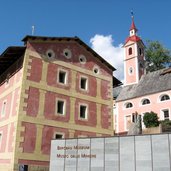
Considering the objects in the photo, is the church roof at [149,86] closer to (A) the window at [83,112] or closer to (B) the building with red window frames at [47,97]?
(B) the building with red window frames at [47,97]

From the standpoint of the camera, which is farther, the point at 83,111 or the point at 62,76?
the point at 83,111

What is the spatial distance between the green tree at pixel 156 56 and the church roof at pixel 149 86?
8306mm

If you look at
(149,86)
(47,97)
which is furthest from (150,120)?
(47,97)

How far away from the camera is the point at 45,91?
75.6 feet

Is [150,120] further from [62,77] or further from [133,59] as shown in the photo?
[133,59]

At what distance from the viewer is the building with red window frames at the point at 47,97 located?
20953mm

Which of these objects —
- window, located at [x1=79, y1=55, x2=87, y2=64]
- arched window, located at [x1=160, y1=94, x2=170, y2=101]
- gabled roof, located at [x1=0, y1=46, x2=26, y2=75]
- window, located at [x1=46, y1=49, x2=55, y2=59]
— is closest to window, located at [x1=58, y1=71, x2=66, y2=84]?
window, located at [x1=46, y1=49, x2=55, y2=59]

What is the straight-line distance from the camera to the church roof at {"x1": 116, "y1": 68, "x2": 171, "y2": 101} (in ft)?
132

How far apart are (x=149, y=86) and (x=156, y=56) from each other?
1355cm

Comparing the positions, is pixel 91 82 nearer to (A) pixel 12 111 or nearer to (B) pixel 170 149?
(A) pixel 12 111

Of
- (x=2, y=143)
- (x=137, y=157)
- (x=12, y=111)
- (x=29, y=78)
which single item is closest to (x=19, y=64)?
(x=29, y=78)

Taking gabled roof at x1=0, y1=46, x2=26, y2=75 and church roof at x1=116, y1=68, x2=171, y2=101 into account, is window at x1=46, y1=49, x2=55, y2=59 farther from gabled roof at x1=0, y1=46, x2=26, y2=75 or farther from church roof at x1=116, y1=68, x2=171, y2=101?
church roof at x1=116, y1=68, x2=171, y2=101

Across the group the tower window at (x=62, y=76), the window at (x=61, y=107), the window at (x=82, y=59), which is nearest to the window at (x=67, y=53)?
the window at (x=82, y=59)

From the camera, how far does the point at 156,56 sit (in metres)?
54.2
